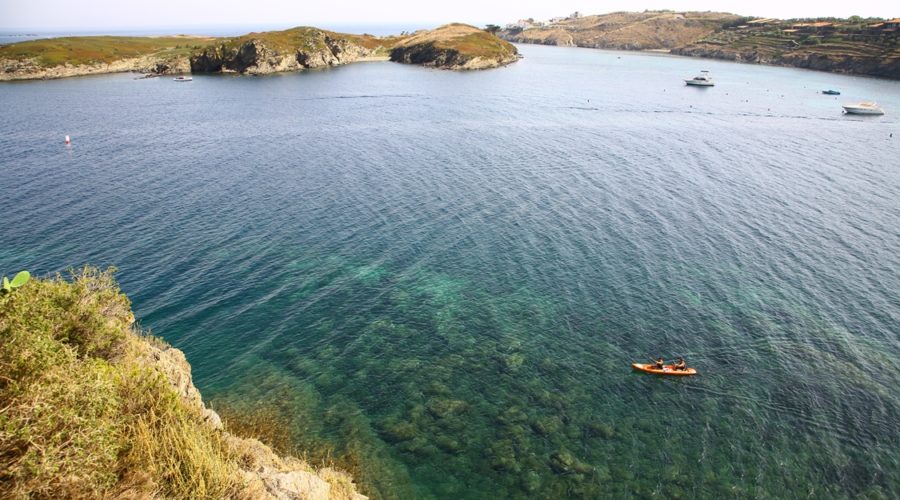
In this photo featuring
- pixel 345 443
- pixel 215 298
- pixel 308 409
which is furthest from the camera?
pixel 215 298

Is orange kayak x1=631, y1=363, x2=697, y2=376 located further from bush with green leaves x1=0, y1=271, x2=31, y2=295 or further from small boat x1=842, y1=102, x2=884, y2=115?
small boat x1=842, y1=102, x2=884, y2=115

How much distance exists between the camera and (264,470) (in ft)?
82.3

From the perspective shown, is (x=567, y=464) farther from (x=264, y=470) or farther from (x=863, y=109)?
(x=863, y=109)

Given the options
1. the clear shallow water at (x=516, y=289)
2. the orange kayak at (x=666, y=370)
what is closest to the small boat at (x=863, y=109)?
the clear shallow water at (x=516, y=289)

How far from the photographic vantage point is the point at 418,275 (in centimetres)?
5944

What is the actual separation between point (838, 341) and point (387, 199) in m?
63.6

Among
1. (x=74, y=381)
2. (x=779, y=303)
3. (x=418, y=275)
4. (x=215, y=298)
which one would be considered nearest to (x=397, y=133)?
(x=418, y=275)

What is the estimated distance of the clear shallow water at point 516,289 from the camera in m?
36.4

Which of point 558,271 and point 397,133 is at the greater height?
point 397,133

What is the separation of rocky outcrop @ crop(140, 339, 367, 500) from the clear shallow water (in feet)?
17.6

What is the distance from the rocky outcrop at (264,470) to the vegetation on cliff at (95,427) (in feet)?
0.33

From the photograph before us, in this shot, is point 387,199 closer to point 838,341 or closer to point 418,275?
point 418,275

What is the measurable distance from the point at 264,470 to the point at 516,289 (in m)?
37.0

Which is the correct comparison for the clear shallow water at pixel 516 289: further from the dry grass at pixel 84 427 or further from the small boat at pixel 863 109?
the small boat at pixel 863 109
